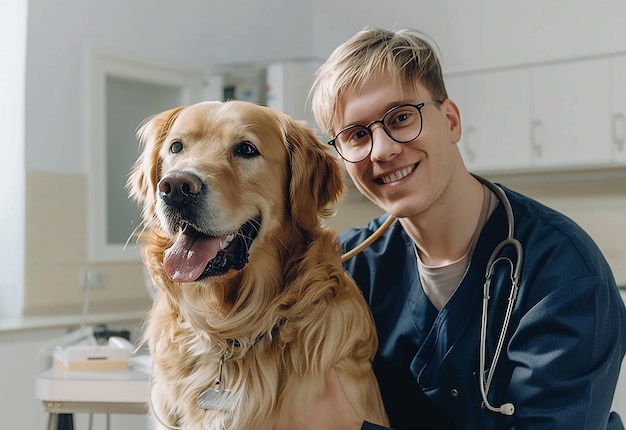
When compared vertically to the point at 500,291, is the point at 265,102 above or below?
above

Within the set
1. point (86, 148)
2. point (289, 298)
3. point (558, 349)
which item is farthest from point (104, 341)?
point (86, 148)

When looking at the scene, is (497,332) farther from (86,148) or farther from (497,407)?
(86,148)

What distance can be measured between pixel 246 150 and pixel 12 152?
103 inches

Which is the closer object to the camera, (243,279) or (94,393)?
(243,279)

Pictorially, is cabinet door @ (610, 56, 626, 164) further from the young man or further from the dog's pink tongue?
the dog's pink tongue

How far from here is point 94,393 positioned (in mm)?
1832

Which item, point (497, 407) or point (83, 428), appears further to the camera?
point (83, 428)

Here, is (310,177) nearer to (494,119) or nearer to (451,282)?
(451,282)

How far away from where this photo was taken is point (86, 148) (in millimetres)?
4008

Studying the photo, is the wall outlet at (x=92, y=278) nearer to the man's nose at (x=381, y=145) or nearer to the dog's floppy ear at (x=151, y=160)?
the dog's floppy ear at (x=151, y=160)

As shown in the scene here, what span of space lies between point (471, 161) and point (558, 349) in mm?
2934

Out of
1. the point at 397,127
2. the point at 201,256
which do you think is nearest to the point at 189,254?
the point at 201,256

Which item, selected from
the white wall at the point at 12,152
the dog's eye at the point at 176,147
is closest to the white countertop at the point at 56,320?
the white wall at the point at 12,152

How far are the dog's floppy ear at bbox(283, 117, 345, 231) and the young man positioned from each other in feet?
0.16
